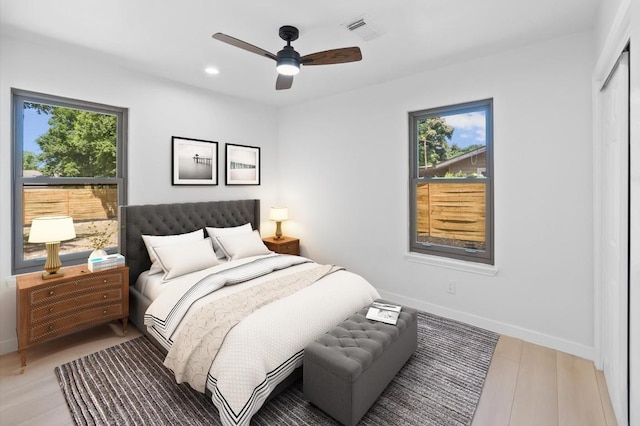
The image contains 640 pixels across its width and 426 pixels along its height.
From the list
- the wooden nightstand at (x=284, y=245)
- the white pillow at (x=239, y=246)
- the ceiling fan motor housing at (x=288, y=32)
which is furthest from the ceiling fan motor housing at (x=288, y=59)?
the wooden nightstand at (x=284, y=245)

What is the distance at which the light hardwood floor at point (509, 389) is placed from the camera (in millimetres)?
1951

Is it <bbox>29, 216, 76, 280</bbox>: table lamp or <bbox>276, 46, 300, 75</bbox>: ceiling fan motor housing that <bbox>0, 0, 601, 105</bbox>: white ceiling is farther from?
<bbox>29, 216, 76, 280</bbox>: table lamp

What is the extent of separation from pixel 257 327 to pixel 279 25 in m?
2.25

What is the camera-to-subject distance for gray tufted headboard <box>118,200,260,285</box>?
3320 mm

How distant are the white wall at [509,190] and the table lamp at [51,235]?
116 inches

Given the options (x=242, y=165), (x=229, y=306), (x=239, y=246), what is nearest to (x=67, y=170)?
(x=239, y=246)

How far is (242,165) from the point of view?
4.46 meters

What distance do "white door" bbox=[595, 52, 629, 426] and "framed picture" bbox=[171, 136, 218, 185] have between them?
154 inches

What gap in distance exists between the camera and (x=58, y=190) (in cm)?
301

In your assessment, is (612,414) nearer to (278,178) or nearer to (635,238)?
(635,238)

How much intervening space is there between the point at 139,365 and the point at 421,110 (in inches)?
144

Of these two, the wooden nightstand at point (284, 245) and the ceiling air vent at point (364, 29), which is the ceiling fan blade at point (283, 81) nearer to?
the ceiling air vent at point (364, 29)

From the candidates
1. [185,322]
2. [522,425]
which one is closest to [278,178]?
[185,322]

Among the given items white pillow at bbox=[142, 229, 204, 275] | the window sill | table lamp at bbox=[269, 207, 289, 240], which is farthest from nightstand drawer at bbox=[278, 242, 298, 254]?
the window sill
